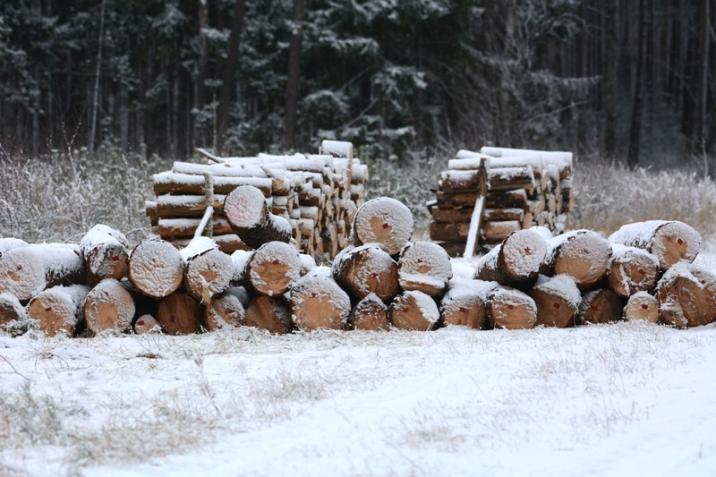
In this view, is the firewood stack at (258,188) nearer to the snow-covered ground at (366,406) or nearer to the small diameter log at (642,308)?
the snow-covered ground at (366,406)

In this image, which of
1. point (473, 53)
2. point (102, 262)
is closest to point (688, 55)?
point (473, 53)

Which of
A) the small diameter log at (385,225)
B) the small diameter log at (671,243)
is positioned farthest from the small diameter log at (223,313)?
the small diameter log at (671,243)

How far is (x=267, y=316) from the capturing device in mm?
7027

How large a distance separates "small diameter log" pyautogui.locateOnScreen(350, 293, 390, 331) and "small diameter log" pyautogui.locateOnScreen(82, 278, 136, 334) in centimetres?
181

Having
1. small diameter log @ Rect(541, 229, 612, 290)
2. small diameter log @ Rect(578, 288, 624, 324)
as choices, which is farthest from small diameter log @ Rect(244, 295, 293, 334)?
small diameter log @ Rect(578, 288, 624, 324)

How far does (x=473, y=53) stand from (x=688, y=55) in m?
24.5

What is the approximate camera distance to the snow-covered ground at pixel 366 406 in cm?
370

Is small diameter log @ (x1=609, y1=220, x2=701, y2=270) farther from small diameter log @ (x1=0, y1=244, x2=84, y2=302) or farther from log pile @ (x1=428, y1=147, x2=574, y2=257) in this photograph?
small diameter log @ (x1=0, y1=244, x2=84, y2=302)

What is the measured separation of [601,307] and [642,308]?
0.34 meters

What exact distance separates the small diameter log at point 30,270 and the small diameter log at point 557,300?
3.89 m

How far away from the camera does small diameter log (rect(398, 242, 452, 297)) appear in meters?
6.95

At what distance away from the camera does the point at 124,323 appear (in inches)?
268

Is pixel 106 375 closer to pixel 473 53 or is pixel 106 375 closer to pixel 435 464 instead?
pixel 435 464

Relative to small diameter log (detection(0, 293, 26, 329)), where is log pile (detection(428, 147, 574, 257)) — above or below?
above
